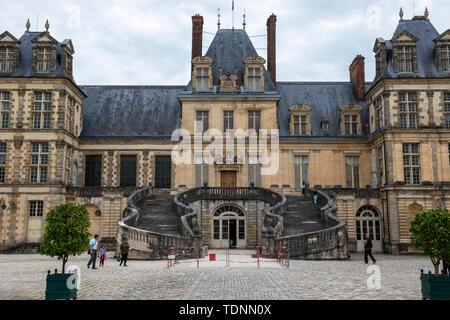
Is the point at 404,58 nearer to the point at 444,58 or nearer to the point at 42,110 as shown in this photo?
the point at 444,58

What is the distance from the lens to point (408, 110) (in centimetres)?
3088

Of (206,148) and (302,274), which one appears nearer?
(302,274)

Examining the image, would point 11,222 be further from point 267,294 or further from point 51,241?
point 267,294

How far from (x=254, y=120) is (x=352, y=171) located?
28.4 feet

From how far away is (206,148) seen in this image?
33625 millimetres

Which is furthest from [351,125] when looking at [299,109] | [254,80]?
[254,80]

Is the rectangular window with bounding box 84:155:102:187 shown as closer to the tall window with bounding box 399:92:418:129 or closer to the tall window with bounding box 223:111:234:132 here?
the tall window with bounding box 223:111:234:132

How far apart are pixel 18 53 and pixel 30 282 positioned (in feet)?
77.6

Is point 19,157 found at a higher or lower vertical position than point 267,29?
lower

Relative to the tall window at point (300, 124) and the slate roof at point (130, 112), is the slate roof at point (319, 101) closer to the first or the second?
the tall window at point (300, 124)

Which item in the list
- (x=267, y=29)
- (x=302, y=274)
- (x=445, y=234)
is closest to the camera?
(x=445, y=234)

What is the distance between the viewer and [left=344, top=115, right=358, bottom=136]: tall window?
3591cm

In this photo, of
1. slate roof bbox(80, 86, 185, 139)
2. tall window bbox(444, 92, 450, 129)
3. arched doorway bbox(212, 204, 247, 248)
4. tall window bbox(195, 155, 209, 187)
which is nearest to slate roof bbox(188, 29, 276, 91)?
slate roof bbox(80, 86, 185, 139)

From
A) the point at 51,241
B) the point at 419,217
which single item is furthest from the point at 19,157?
the point at 419,217
